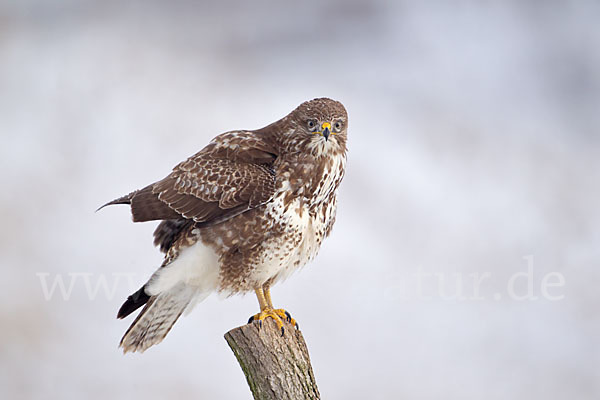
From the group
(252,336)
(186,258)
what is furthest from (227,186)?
(252,336)

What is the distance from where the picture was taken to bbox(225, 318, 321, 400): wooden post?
3680mm

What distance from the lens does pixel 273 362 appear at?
3.71m

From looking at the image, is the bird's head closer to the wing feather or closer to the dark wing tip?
the wing feather

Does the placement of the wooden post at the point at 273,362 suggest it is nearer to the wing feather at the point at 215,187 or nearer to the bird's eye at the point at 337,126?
the wing feather at the point at 215,187

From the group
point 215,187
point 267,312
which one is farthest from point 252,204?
point 267,312

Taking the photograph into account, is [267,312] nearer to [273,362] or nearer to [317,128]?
[273,362]

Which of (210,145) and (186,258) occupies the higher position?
(210,145)

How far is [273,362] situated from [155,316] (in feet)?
2.61

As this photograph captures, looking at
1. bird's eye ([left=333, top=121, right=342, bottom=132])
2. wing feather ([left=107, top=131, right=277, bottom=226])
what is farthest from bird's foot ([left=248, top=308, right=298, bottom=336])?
bird's eye ([left=333, top=121, right=342, bottom=132])

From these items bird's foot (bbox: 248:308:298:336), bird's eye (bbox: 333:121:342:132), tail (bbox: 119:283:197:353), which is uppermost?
bird's eye (bbox: 333:121:342:132)

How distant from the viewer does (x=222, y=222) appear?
3775 millimetres

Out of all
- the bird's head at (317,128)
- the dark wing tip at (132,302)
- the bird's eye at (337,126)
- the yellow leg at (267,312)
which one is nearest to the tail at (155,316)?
the dark wing tip at (132,302)

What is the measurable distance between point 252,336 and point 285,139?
1.04m

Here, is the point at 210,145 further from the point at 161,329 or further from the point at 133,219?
the point at 161,329
